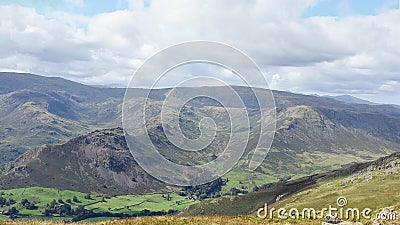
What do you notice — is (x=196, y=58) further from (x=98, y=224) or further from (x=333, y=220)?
(x=333, y=220)

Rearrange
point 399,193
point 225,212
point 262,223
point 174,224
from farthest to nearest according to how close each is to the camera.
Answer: point 225,212 < point 399,193 < point 262,223 < point 174,224

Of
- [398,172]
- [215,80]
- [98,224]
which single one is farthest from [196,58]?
[398,172]

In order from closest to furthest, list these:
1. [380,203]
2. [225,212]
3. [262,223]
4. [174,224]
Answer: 1. [174,224]
2. [262,223]
3. [380,203]
4. [225,212]

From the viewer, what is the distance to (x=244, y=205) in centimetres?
19150

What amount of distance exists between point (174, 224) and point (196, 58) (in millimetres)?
13204

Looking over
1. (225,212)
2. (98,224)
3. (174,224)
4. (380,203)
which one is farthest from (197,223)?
(225,212)

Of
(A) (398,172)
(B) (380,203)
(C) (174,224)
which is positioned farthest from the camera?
(A) (398,172)

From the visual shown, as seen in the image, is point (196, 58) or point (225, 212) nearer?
point (196, 58)

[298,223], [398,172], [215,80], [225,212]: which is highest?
[215,80]

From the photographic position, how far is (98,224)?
2961cm

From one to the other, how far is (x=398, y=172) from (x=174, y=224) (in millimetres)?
150358

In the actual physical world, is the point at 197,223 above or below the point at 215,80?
below

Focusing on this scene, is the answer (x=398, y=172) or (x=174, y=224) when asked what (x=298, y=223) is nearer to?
(x=174, y=224)

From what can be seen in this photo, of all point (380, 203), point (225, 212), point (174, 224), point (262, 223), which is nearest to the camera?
point (174, 224)
